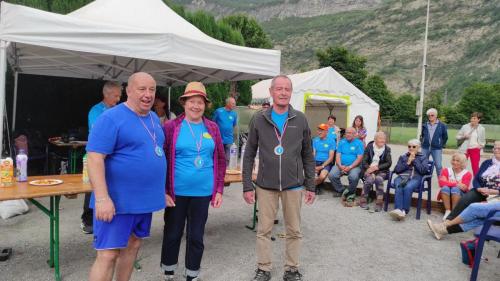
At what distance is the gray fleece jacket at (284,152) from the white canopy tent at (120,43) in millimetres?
1896

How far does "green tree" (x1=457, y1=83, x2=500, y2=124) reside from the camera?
130 ft

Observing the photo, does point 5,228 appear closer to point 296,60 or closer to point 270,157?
point 270,157

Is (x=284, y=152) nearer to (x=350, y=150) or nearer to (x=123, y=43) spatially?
(x=123, y=43)

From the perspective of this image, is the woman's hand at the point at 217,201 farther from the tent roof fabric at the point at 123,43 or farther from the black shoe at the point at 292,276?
the tent roof fabric at the point at 123,43

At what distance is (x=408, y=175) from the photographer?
5.40 m

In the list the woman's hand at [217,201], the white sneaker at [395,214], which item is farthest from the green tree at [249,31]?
the woman's hand at [217,201]

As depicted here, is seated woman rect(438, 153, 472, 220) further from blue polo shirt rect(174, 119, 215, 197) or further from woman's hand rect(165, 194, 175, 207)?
woman's hand rect(165, 194, 175, 207)

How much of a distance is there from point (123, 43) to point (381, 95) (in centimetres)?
4153

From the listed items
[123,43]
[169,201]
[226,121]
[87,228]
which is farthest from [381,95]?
[169,201]

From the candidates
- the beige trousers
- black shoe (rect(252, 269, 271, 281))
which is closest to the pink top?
the beige trousers

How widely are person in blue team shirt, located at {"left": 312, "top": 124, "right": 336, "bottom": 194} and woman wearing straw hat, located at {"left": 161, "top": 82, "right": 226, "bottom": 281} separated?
4.03 meters

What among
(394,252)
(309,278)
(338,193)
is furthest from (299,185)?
(338,193)

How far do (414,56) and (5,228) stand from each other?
285 ft

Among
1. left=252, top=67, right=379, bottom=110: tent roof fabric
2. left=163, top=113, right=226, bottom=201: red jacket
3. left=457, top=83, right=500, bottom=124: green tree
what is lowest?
left=163, top=113, right=226, bottom=201: red jacket
